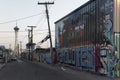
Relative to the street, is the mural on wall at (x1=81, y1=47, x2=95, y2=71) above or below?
above

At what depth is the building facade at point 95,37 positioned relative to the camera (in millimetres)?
31344

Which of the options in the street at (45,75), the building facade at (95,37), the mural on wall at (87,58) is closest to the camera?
the street at (45,75)

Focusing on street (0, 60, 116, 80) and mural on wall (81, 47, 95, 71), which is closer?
street (0, 60, 116, 80)

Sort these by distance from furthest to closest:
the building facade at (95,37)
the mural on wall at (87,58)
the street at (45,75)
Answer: the mural on wall at (87,58) → the building facade at (95,37) → the street at (45,75)

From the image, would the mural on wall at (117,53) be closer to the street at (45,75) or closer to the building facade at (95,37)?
the building facade at (95,37)

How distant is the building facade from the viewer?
31.3 metres

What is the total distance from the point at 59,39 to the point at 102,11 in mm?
28939

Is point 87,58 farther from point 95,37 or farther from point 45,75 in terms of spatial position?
point 45,75

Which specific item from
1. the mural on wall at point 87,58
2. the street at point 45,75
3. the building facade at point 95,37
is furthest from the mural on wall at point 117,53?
the mural on wall at point 87,58

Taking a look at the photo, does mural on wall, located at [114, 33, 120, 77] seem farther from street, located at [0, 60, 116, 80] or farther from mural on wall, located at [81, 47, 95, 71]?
mural on wall, located at [81, 47, 95, 71]

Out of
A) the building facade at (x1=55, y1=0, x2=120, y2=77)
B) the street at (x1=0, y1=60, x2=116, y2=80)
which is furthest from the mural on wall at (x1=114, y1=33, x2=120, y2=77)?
the street at (x1=0, y1=60, x2=116, y2=80)

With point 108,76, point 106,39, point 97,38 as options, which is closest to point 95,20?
point 97,38

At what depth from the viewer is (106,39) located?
3284cm

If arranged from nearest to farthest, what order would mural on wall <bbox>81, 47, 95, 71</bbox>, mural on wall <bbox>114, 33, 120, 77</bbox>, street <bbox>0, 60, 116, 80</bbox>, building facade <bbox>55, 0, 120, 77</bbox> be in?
street <bbox>0, 60, 116, 80</bbox>, mural on wall <bbox>114, 33, 120, 77</bbox>, building facade <bbox>55, 0, 120, 77</bbox>, mural on wall <bbox>81, 47, 95, 71</bbox>
